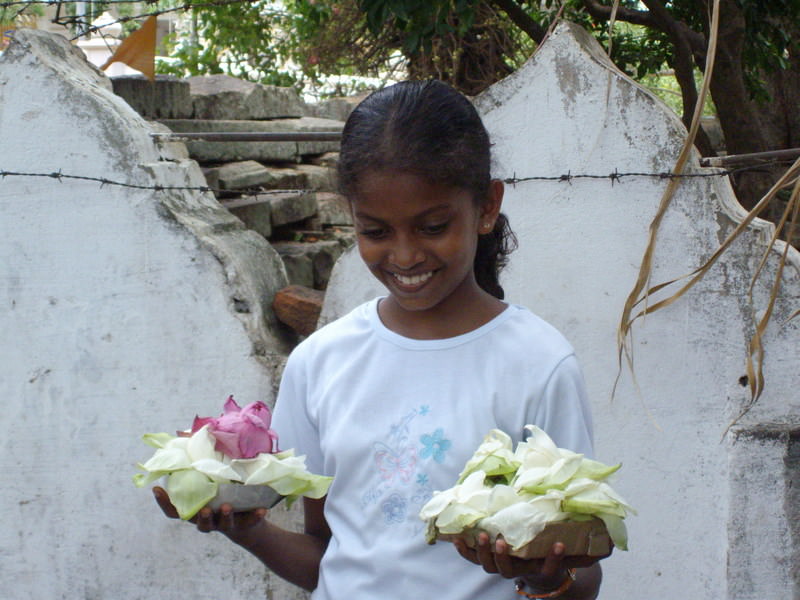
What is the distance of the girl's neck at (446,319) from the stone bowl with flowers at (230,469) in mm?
Answer: 290

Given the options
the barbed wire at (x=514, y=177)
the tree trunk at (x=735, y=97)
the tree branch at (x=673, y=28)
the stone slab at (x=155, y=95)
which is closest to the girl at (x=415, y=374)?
the barbed wire at (x=514, y=177)

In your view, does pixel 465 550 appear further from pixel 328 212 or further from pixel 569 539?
pixel 328 212

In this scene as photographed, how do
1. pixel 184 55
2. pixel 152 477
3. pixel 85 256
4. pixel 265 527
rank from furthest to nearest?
1. pixel 184 55
2. pixel 85 256
3. pixel 265 527
4. pixel 152 477

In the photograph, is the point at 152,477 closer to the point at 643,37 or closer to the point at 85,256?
the point at 85,256

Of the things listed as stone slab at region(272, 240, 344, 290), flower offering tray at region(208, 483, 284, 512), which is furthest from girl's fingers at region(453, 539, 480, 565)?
stone slab at region(272, 240, 344, 290)

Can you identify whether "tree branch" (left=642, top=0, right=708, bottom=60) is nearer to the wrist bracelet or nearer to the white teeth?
the white teeth

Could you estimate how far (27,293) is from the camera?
10.3ft

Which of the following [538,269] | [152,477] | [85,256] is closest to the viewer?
[152,477]

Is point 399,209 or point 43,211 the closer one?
point 399,209

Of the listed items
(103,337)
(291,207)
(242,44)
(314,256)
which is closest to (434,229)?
(103,337)

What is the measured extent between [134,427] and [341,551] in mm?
1612

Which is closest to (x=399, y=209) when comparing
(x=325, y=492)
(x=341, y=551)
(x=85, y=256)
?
Result: (x=325, y=492)

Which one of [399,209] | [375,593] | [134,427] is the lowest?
[134,427]

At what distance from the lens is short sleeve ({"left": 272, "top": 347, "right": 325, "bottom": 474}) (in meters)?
1.81
